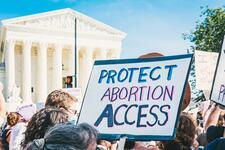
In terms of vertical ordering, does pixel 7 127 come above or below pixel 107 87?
below

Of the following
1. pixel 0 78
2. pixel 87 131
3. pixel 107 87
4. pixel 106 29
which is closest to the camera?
pixel 87 131

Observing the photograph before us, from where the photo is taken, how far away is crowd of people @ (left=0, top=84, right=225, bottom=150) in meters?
2.40

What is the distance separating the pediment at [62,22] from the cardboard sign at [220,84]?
66.6 m

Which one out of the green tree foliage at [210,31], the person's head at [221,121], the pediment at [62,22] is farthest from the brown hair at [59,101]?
the pediment at [62,22]

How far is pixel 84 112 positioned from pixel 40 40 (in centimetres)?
6717

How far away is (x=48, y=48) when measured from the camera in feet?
238

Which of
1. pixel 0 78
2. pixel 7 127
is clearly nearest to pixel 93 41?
pixel 0 78

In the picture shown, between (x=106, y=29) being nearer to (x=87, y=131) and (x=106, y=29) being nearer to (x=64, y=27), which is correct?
(x=64, y=27)

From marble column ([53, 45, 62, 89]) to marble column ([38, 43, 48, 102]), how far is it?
1395mm

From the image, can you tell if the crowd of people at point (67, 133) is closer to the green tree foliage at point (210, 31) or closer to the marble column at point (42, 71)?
the green tree foliage at point (210, 31)

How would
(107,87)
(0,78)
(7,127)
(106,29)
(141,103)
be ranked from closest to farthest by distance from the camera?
1. (141,103)
2. (107,87)
3. (7,127)
4. (0,78)
5. (106,29)

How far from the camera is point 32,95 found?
232 feet

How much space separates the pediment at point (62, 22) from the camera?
231 feet

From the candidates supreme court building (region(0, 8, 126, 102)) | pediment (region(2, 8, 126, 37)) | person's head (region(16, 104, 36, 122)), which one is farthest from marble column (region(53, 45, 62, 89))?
person's head (region(16, 104, 36, 122))
